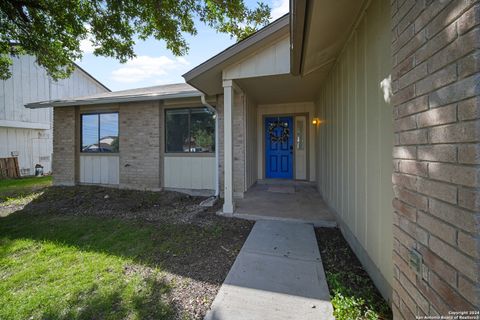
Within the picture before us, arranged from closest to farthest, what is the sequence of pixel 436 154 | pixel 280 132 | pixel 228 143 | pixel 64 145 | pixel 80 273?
pixel 436 154, pixel 80 273, pixel 228 143, pixel 280 132, pixel 64 145

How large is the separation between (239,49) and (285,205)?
10.9 feet

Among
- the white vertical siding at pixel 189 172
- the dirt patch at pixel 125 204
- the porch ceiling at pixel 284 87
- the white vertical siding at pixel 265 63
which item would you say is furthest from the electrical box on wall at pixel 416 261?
the white vertical siding at pixel 189 172

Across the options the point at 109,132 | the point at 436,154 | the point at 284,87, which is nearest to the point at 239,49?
the point at 284,87

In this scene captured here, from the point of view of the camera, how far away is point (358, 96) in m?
2.75

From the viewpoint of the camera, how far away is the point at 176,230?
3902 mm

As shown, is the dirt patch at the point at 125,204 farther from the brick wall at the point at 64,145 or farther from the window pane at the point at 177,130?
the window pane at the point at 177,130

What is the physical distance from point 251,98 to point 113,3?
4053 mm

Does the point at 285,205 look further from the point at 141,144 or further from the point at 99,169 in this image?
the point at 99,169

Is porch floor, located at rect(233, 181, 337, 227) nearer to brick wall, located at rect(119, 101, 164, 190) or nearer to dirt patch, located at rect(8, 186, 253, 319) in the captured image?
dirt patch, located at rect(8, 186, 253, 319)

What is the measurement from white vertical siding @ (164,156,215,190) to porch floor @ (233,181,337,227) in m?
1.28

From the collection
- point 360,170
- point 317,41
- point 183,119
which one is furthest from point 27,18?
point 360,170

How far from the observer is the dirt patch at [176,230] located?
232cm

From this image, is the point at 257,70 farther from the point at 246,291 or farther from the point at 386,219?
the point at 246,291

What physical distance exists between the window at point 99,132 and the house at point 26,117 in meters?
7.06
